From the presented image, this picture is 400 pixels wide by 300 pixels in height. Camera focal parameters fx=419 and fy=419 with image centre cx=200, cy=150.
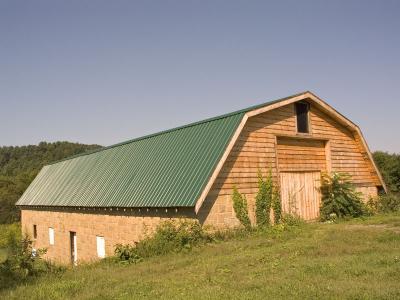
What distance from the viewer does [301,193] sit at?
65.7ft

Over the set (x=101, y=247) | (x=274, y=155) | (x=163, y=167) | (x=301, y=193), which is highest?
(x=274, y=155)

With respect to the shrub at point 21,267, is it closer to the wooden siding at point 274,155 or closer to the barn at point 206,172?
the barn at point 206,172

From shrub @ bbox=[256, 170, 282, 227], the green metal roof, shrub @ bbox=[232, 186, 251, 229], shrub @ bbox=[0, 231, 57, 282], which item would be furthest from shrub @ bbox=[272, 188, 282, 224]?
shrub @ bbox=[0, 231, 57, 282]

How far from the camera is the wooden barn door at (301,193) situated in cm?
1928

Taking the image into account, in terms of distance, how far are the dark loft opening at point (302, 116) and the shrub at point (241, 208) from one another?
18.2 ft

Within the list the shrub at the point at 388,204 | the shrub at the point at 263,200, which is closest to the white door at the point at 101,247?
the shrub at the point at 263,200

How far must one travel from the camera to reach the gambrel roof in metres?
15.8

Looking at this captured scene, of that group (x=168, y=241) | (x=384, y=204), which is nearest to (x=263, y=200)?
(x=168, y=241)

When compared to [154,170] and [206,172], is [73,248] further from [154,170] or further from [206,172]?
[206,172]

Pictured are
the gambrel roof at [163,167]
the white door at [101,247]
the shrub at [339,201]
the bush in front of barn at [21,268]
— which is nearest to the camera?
the bush in front of barn at [21,268]

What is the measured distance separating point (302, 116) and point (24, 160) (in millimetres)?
130476

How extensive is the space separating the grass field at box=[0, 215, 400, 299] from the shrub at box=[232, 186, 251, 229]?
254 centimetres

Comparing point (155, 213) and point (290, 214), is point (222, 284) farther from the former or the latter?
point (290, 214)

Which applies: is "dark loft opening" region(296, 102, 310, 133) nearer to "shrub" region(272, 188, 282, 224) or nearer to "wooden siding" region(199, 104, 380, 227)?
"wooden siding" region(199, 104, 380, 227)
